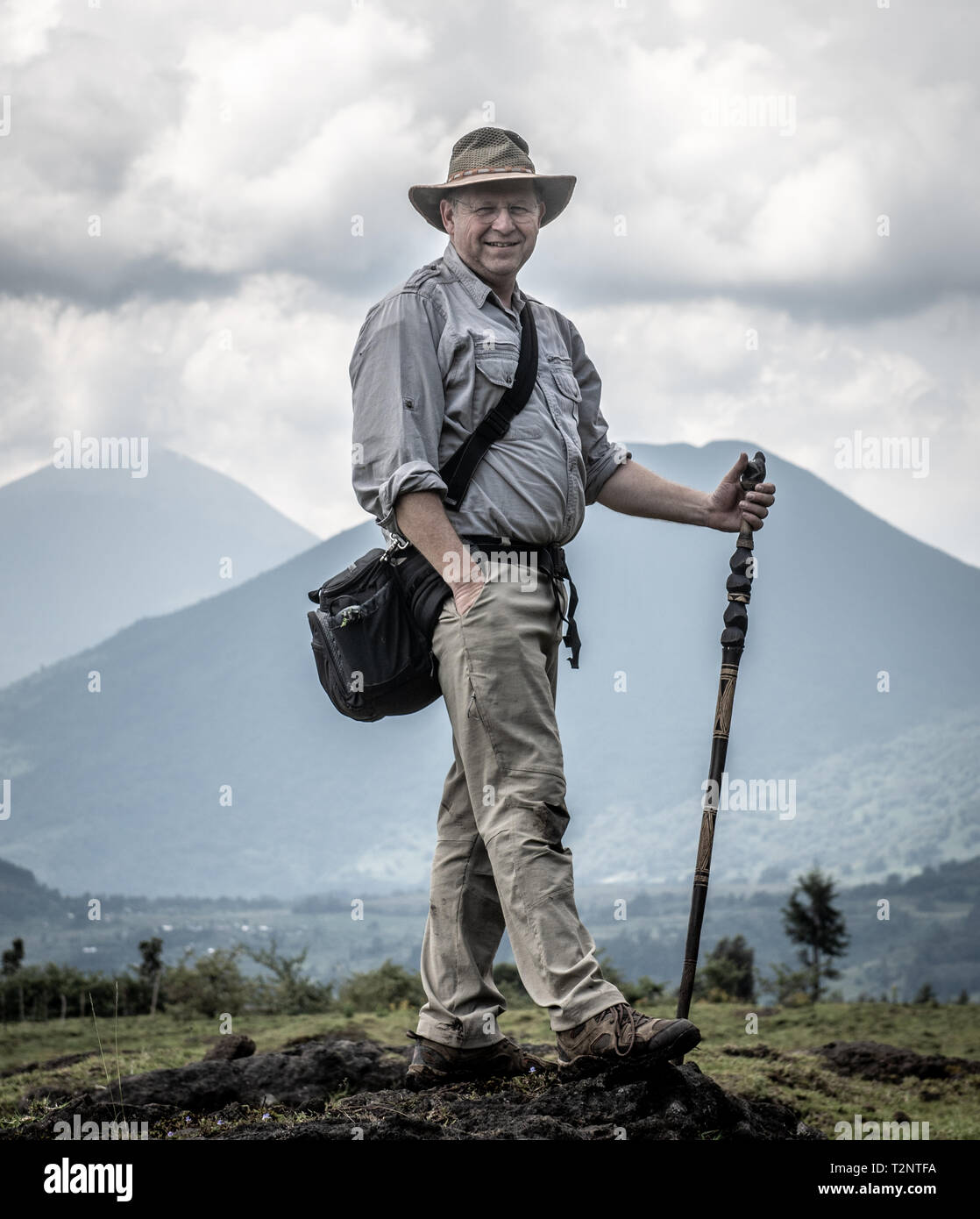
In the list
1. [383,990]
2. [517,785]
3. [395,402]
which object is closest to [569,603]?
[517,785]

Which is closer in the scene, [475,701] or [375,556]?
[475,701]

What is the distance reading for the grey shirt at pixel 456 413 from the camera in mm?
4605

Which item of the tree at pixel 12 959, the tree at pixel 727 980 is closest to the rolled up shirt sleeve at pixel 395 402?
the tree at pixel 727 980

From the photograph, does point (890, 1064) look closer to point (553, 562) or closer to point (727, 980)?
point (553, 562)

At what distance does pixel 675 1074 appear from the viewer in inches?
171

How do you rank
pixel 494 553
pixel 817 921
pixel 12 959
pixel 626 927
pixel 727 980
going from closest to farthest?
pixel 494 553
pixel 727 980
pixel 12 959
pixel 817 921
pixel 626 927

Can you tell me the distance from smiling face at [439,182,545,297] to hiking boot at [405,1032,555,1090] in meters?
2.84

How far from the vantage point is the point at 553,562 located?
4.82m

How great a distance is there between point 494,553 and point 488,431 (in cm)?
43

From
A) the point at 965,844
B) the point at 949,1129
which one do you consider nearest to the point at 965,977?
the point at 965,844

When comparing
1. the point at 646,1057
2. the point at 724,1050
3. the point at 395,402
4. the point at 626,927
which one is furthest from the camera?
the point at 626,927
